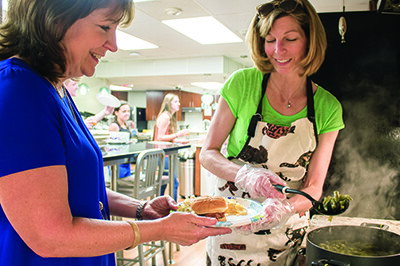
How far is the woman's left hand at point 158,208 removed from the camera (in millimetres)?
1180

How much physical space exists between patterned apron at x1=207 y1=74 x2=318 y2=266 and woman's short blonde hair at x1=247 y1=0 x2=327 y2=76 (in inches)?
6.7

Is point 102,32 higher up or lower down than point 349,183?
higher up

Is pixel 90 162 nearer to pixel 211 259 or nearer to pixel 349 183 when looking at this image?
pixel 211 259

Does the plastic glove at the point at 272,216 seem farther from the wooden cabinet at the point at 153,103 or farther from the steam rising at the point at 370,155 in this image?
the wooden cabinet at the point at 153,103

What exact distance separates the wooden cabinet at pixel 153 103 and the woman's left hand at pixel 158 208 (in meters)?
13.1

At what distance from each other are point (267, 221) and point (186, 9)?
13.5ft

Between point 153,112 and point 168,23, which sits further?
point 153,112

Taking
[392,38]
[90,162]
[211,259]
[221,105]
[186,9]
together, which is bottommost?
[211,259]

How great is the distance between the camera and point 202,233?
3.17 ft

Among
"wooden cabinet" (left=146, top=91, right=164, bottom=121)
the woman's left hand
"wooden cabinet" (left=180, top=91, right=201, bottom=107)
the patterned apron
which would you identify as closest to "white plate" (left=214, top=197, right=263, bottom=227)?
the patterned apron

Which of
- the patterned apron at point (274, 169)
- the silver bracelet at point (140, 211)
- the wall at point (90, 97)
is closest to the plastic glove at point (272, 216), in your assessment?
the patterned apron at point (274, 169)

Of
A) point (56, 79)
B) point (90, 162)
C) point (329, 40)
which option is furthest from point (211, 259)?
point (329, 40)

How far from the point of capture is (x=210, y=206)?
131 centimetres

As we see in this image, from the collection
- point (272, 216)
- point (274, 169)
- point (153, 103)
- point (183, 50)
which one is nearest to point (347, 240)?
point (272, 216)
